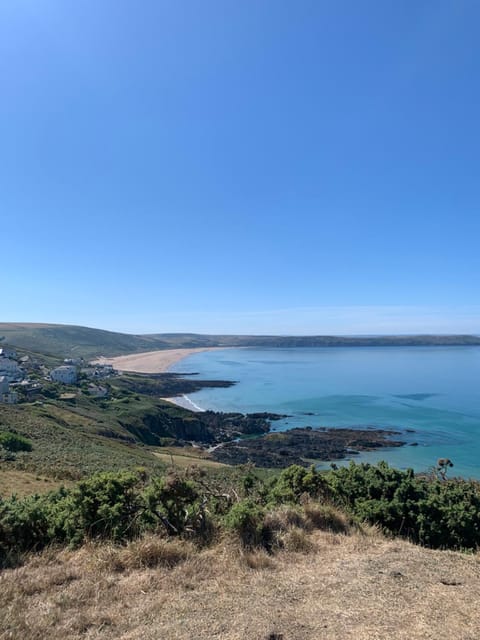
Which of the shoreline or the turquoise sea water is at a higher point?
the turquoise sea water

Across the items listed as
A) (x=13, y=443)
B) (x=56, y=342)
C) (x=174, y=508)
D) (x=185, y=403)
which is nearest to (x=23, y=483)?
(x=13, y=443)

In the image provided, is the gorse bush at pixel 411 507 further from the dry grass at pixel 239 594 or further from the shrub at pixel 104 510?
the shrub at pixel 104 510

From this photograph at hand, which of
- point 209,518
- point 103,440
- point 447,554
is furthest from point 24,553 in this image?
Answer: point 103,440

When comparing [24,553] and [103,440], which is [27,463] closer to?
[103,440]

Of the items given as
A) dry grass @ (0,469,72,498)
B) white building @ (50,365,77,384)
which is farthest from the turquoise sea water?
dry grass @ (0,469,72,498)

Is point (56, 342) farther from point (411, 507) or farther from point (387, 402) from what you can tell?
point (411, 507)

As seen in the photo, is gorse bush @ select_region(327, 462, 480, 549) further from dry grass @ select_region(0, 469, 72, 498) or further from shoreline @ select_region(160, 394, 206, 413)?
shoreline @ select_region(160, 394, 206, 413)

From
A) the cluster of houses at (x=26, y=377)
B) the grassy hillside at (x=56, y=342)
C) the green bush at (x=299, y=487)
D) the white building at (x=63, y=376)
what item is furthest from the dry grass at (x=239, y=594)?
the grassy hillside at (x=56, y=342)
